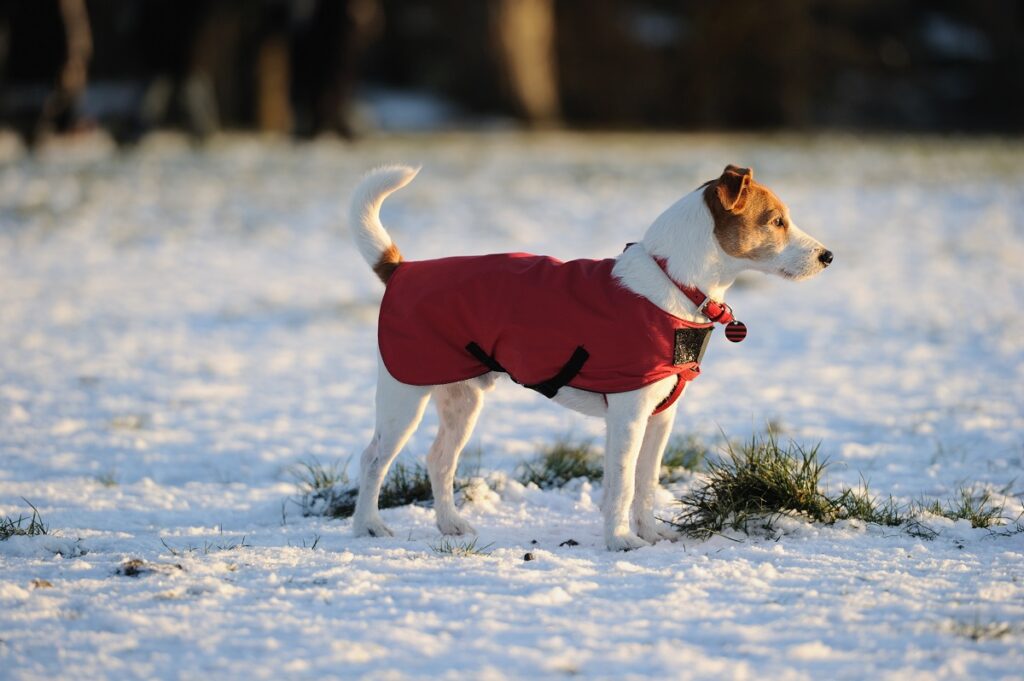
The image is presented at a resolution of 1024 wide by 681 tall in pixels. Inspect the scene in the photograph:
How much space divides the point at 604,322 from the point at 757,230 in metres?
0.69

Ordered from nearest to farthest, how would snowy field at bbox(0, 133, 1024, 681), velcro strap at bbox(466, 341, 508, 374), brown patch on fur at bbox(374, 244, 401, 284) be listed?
snowy field at bbox(0, 133, 1024, 681)
velcro strap at bbox(466, 341, 508, 374)
brown patch on fur at bbox(374, 244, 401, 284)

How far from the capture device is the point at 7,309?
8930 millimetres

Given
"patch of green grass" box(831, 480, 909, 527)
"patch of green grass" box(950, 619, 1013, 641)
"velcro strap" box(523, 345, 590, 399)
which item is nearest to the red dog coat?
"velcro strap" box(523, 345, 590, 399)

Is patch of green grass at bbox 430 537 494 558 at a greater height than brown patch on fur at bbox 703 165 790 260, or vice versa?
brown patch on fur at bbox 703 165 790 260

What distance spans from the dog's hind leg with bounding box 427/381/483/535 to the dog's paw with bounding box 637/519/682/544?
29.0 inches

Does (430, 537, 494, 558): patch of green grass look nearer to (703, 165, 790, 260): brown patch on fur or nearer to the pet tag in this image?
the pet tag

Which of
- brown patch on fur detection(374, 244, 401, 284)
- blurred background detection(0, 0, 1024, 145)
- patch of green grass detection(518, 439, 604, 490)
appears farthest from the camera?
blurred background detection(0, 0, 1024, 145)

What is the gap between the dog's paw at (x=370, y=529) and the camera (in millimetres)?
4562

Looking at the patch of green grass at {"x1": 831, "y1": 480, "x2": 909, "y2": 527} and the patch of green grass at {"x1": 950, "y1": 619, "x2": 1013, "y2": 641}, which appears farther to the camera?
the patch of green grass at {"x1": 831, "y1": 480, "x2": 909, "y2": 527}

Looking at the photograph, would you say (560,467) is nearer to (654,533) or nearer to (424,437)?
(654,533)

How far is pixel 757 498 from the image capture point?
179 inches

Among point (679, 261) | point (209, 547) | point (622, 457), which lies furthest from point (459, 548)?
point (679, 261)

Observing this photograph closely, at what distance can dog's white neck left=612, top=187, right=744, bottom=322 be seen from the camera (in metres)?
4.33

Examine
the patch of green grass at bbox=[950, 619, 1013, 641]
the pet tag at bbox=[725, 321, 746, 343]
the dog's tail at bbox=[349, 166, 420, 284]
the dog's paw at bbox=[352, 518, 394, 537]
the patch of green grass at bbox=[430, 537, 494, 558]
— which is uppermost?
the dog's tail at bbox=[349, 166, 420, 284]
